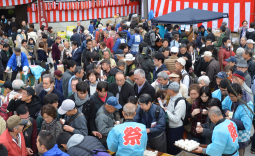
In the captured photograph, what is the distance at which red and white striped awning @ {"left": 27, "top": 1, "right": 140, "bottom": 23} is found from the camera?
1959cm

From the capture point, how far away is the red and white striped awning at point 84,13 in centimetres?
1959

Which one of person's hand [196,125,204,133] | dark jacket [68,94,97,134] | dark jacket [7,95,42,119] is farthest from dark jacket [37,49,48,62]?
person's hand [196,125,204,133]

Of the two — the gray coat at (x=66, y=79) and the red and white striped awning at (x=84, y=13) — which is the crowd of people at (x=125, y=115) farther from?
the red and white striped awning at (x=84, y=13)

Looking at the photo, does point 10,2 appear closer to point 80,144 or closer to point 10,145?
point 10,145

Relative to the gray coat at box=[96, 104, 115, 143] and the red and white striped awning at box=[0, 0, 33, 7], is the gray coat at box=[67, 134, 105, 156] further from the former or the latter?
the red and white striped awning at box=[0, 0, 33, 7]

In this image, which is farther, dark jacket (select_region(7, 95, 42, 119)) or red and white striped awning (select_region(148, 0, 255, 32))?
red and white striped awning (select_region(148, 0, 255, 32))

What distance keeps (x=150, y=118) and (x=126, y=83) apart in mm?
1303

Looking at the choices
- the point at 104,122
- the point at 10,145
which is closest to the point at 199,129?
the point at 104,122

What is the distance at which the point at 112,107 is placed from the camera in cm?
472

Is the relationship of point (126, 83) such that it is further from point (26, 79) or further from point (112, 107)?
point (26, 79)

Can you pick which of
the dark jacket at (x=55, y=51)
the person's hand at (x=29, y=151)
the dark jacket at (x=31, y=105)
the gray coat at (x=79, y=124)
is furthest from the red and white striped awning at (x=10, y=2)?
the gray coat at (x=79, y=124)

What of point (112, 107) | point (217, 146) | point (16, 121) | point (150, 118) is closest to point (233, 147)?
point (217, 146)

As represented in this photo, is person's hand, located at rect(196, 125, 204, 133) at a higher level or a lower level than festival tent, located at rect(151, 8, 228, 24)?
lower

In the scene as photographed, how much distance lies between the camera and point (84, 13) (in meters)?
21.3
